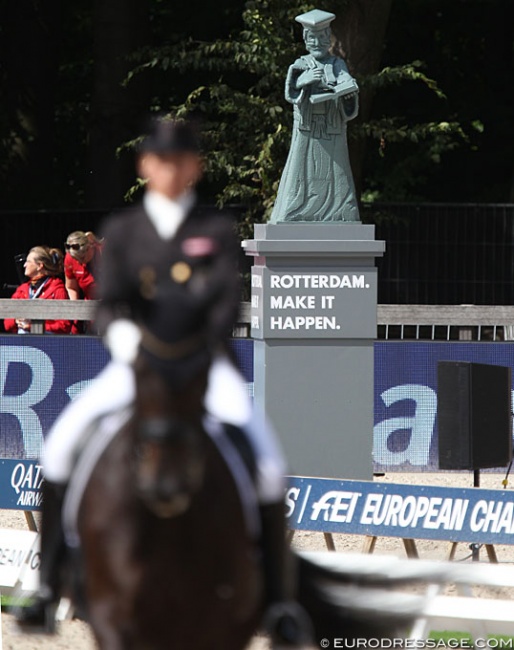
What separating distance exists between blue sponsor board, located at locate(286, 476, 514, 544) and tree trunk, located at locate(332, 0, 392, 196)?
9887 millimetres

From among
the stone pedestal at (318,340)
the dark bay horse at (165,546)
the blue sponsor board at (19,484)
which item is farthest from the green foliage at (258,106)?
the dark bay horse at (165,546)

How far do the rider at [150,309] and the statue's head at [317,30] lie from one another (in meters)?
7.43

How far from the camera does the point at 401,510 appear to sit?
8.23m

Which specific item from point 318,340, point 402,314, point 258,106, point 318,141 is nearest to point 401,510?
point 318,340

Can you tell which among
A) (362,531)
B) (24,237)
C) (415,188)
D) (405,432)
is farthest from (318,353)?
(415,188)

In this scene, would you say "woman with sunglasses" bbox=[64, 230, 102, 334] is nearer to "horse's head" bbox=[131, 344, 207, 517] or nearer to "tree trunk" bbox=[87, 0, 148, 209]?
"tree trunk" bbox=[87, 0, 148, 209]

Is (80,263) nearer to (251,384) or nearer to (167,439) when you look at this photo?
(251,384)

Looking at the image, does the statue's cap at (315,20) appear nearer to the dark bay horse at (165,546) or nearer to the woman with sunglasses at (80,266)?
the woman with sunglasses at (80,266)

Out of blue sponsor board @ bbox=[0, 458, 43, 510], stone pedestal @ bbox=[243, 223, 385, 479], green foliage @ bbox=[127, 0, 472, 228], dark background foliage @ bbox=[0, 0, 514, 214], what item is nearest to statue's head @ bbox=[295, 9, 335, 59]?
stone pedestal @ bbox=[243, 223, 385, 479]

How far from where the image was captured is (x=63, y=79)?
975 inches

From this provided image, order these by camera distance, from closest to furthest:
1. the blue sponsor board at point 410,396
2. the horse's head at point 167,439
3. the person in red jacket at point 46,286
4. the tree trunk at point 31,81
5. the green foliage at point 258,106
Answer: the horse's head at point 167,439 → the blue sponsor board at point 410,396 → the person in red jacket at point 46,286 → the green foliage at point 258,106 → the tree trunk at point 31,81

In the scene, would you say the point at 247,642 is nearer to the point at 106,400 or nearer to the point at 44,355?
the point at 106,400

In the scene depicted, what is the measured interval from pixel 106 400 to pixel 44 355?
8738mm

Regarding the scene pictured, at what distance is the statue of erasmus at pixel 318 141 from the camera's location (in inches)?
468
